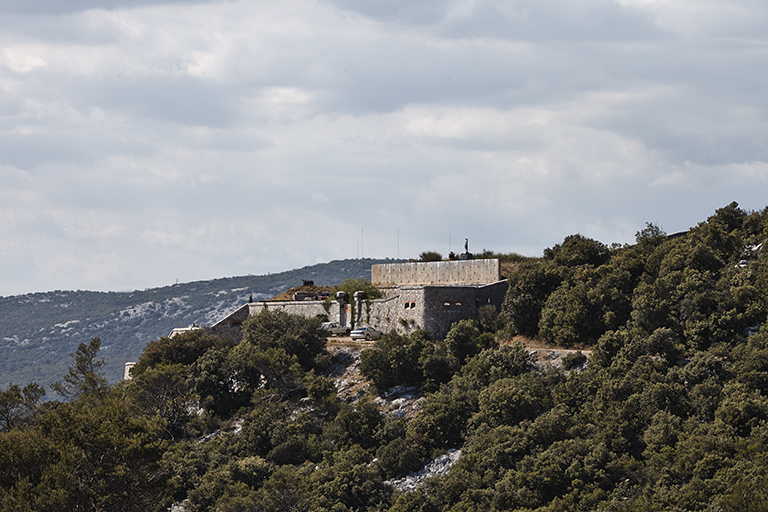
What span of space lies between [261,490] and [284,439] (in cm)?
605

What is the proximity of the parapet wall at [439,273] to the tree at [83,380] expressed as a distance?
21244mm

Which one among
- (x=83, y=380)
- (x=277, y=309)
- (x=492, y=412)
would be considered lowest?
(x=492, y=412)

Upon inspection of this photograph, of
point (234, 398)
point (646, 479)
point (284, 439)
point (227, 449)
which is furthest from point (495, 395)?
point (234, 398)

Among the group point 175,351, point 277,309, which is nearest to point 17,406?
point 175,351

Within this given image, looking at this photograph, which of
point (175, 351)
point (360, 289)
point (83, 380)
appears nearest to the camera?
point (175, 351)

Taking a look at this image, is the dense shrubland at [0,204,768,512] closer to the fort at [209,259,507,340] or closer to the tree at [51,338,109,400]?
the tree at [51,338,109,400]

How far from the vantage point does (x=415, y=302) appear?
52.6 metres

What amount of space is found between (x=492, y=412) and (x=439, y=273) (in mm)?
20712

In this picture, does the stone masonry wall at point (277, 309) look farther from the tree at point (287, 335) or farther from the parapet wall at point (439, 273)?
the parapet wall at point (439, 273)

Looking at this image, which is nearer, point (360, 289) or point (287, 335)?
point (287, 335)

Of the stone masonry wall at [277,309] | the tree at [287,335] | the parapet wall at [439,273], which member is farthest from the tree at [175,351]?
the parapet wall at [439,273]

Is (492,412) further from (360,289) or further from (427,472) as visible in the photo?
(360,289)

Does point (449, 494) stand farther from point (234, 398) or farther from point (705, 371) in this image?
point (234, 398)

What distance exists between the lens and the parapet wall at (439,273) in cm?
5762
